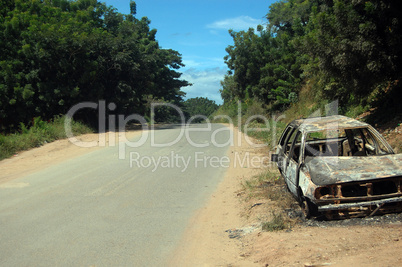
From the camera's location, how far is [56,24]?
809 inches

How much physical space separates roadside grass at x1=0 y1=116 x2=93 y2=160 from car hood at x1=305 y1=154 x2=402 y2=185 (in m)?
11.8

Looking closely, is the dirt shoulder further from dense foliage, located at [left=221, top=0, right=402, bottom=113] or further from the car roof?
dense foliage, located at [left=221, top=0, right=402, bottom=113]

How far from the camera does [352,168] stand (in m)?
5.57

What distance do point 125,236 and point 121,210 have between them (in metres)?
1.39

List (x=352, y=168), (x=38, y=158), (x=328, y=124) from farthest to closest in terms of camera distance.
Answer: (x=38, y=158), (x=328, y=124), (x=352, y=168)

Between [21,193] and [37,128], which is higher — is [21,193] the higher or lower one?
the lower one

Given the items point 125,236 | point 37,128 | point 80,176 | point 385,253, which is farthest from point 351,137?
point 37,128

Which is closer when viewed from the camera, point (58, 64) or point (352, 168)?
point (352, 168)

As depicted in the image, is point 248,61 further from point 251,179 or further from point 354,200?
point 354,200

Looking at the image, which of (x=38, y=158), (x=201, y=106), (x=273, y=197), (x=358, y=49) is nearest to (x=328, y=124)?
(x=273, y=197)

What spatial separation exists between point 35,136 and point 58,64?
652 cm

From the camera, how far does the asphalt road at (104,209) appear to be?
17.1ft

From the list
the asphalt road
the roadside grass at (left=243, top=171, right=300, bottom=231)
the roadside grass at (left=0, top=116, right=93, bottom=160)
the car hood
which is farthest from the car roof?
the roadside grass at (left=0, top=116, right=93, bottom=160)

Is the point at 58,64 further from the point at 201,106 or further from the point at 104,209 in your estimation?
the point at 201,106
